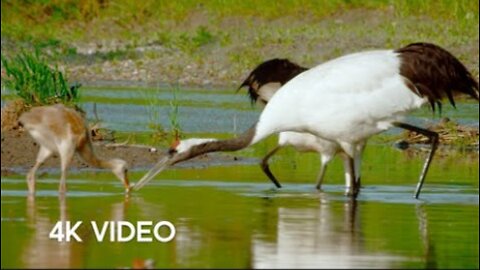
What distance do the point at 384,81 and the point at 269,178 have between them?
1.60 metres

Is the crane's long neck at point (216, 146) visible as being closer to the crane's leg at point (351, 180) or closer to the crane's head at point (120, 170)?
the crane's head at point (120, 170)

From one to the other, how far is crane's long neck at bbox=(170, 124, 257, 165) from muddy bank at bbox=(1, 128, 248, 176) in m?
1.89

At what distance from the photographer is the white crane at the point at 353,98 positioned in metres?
13.6

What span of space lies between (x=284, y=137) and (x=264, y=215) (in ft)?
10.7

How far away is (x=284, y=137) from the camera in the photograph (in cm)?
1526

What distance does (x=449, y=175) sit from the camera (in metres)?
15.5

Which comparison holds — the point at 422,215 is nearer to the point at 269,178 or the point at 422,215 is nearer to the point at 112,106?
the point at 269,178

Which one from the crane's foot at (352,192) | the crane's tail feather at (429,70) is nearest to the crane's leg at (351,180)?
the crane's foot at (352,192)

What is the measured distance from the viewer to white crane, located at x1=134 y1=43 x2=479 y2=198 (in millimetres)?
13586

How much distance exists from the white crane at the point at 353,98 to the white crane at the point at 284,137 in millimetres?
462

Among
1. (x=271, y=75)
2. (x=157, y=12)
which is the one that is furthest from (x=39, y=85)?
(x=157, y=12)

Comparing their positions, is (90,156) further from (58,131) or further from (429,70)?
(429,70)

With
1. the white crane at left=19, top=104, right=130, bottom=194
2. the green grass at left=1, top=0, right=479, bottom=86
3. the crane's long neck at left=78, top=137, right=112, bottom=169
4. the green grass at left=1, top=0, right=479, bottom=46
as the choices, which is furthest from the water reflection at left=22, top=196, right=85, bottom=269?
the green grass at left=1, top=0, right=479, bottom=46

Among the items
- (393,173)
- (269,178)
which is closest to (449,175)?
(393,173)
